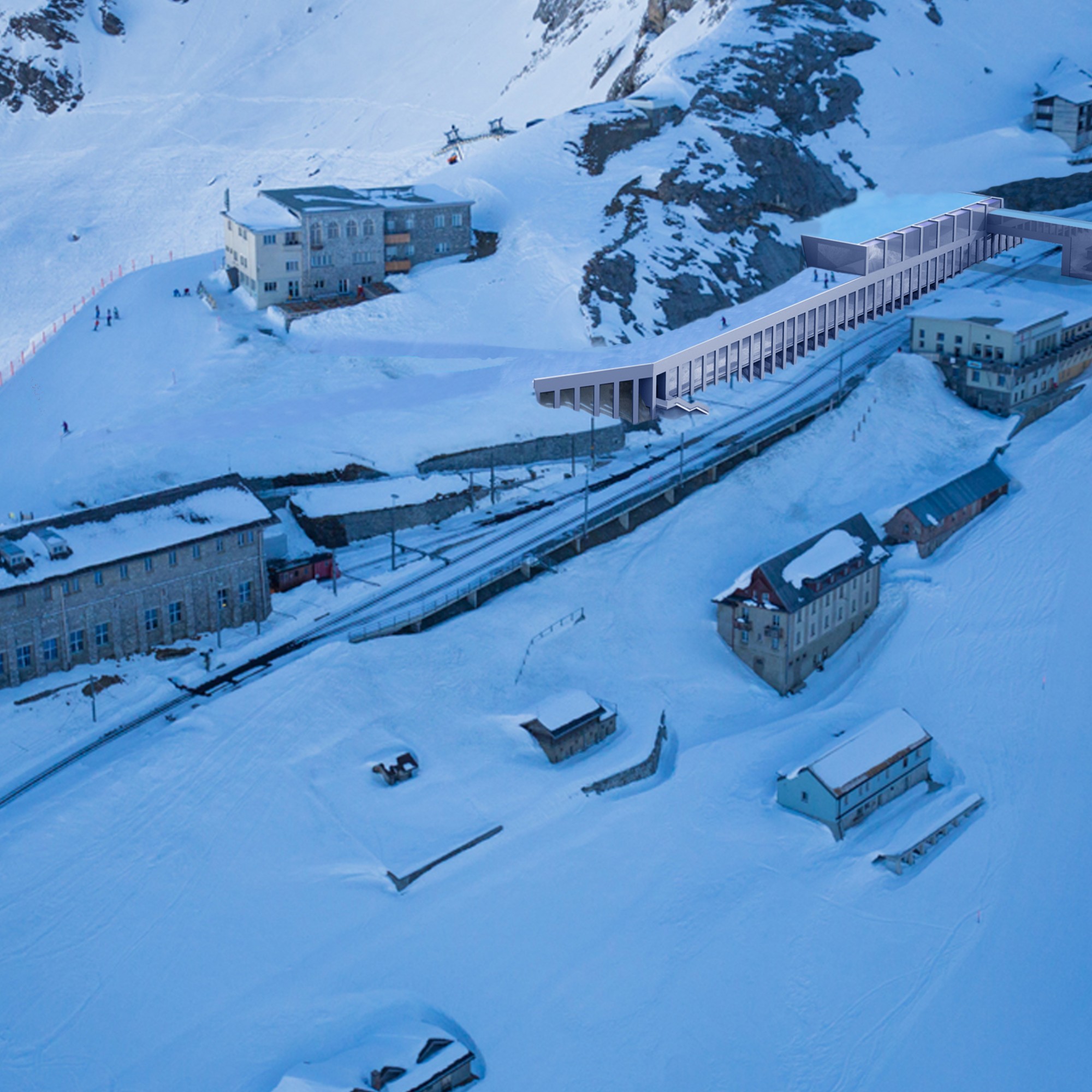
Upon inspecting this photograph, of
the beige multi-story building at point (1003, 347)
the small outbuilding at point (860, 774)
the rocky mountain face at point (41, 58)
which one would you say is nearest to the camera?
the small outbuilding at point (860, 774)

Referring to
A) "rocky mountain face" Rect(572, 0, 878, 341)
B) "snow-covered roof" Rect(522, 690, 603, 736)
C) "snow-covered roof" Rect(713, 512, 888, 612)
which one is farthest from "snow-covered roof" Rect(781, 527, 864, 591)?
"rocky mountain face" Rect(572, 0, 878, 341)

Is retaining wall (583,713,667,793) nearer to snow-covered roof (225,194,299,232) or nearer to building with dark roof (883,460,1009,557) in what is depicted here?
building with dark roof (883,460,1009,557)

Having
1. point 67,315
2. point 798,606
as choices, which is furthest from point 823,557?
point 67,315

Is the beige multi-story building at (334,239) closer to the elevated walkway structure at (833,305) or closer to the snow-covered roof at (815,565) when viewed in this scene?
the elevated walkway structure at (833,305)

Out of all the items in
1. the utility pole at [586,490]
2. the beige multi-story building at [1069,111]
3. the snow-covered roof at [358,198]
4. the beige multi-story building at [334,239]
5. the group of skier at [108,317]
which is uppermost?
the beige multi-story building at [1069,111]

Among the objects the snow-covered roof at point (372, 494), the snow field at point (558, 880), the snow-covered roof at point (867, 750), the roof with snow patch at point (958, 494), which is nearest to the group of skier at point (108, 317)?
the snow-covered roof at point (372, 494)

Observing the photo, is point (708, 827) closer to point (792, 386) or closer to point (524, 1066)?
point (524, 1066)

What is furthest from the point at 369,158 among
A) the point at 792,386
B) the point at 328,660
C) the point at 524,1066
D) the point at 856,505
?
the point at 524,1066
